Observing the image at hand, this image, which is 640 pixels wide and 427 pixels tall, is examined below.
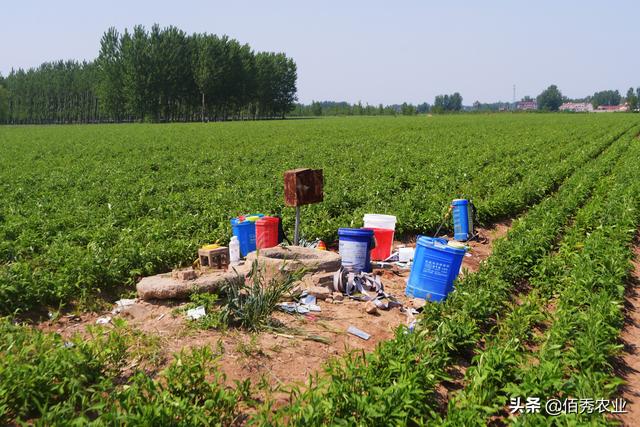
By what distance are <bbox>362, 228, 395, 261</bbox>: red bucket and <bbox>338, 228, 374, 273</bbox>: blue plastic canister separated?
0.76 m

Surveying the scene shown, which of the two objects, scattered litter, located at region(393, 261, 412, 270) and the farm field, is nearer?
the farm field

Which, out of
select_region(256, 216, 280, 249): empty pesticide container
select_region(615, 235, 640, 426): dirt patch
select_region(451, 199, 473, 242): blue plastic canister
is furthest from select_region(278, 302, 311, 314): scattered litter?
select_region(451, 199, 473, 242): blue plastic canister

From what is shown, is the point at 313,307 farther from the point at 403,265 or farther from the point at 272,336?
the point at 403,265

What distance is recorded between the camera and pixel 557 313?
4.86 m

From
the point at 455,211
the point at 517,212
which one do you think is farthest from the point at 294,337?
the point at 517,212

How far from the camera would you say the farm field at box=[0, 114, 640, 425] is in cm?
339

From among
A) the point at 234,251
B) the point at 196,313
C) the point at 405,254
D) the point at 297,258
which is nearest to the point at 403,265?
the point at 405,254

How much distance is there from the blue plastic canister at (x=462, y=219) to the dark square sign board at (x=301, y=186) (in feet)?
8.85

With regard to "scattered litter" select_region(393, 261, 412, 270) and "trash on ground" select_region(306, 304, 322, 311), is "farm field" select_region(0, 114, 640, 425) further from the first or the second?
"scattered litter" select_region(393, 261, 412, 270)

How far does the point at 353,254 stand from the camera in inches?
258

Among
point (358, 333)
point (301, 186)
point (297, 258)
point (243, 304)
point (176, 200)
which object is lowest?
point (358, 333)

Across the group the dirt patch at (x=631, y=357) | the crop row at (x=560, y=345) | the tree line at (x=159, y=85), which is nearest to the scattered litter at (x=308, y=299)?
the crop row at (x=560, y=345)

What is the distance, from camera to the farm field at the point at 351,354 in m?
3.39

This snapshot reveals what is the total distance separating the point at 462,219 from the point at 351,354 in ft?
15.9
